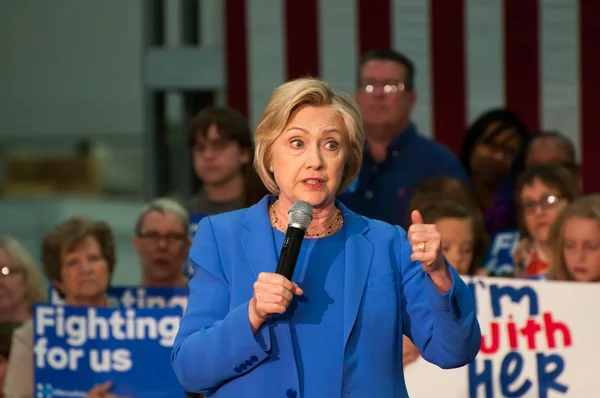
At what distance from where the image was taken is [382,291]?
254cm

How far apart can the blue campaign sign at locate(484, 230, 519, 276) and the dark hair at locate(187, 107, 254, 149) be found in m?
1.16

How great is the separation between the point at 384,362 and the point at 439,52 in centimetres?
379

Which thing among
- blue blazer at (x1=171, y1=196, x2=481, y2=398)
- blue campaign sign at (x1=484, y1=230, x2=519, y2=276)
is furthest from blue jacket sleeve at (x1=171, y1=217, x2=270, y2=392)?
blue campaign sign at (x1=484, y1=230, x2=519, y2=276)

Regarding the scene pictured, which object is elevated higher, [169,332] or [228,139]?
[228,139]

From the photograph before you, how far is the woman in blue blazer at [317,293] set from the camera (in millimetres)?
2461

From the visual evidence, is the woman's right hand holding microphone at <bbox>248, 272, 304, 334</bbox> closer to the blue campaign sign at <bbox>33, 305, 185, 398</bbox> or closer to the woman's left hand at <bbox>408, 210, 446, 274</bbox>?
the woman's left hand at <bbox>408, 210, 446, 274</bbox>

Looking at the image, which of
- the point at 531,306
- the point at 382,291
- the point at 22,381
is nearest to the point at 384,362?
the point at 382,291

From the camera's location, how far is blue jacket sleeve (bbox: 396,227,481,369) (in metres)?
2.46

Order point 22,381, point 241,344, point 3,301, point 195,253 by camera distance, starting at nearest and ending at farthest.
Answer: point 241,344, point 195,253, point 22,381, point 3,301

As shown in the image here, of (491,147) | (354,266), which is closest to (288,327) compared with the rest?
(354,266)

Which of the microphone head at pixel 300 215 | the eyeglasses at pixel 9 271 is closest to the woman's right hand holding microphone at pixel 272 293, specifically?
the microphone head at pixel 300 215

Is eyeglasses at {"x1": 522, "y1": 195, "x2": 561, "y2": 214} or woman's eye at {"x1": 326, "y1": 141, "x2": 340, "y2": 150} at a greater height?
woman's eye at {"x1": 326, "y1": 141, "x2": 340, "y2": 150}

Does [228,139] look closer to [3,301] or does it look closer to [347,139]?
[3,301]

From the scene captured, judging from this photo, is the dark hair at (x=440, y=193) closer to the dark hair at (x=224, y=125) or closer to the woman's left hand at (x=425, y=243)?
the dark hair at (x=224, y=125)
